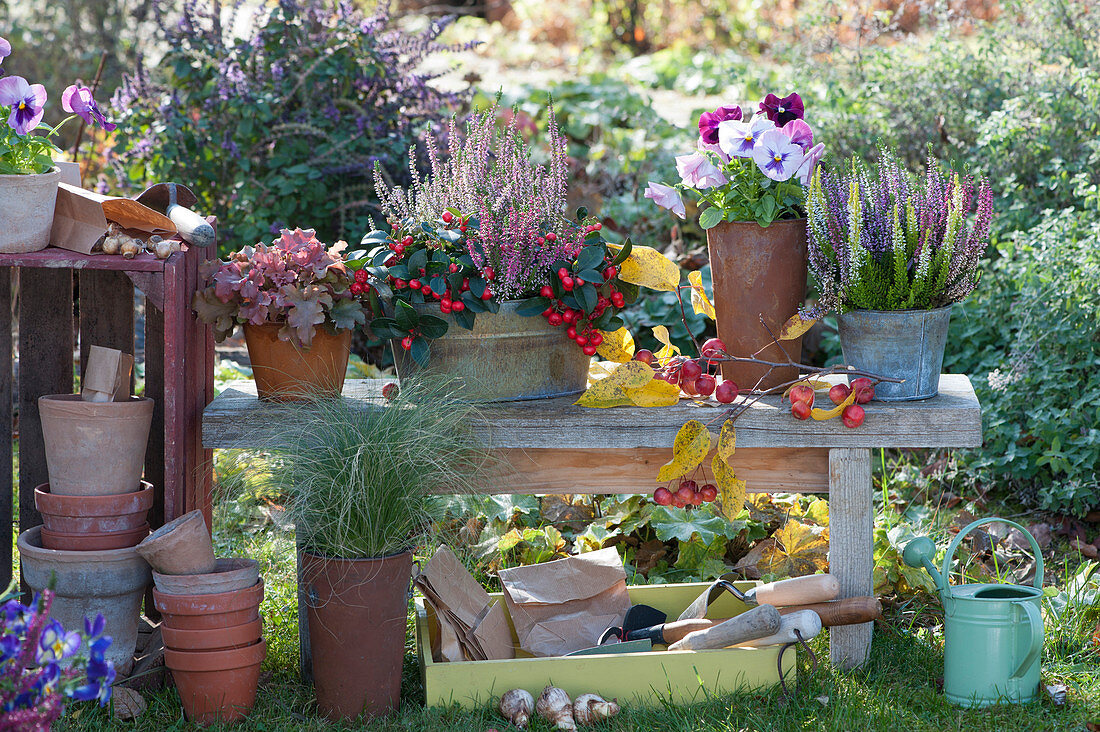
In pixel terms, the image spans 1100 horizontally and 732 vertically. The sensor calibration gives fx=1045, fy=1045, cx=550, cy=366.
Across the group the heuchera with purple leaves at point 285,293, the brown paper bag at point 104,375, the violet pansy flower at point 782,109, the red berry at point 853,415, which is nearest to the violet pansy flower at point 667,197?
the violet pansy flower at point 782,109

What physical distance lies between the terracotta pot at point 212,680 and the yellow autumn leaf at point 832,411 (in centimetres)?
138

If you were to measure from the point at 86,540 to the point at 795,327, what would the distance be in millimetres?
1704

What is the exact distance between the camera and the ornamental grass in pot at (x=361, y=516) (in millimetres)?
2264

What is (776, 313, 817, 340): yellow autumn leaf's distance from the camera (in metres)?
2.45

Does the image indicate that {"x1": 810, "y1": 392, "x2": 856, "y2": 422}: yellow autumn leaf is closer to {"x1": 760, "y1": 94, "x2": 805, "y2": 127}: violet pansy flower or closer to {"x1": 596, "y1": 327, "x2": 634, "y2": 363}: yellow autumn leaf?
{"x1": 596, "y1": 327, "x2": 634, "y2": 363}: yellow autumn leaf

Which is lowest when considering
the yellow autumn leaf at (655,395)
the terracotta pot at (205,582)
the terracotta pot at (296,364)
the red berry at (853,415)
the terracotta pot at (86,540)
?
the terracotta pot at (205,582)

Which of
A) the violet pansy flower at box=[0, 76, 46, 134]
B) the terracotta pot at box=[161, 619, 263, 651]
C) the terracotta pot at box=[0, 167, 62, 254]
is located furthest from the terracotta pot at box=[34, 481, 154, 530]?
the violet pansy flower at box=[0, 76, 46, 134]

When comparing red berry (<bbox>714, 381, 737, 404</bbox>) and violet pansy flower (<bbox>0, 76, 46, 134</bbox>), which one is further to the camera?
red berry (<bbox>714, 381, 737, 404</bbox>)

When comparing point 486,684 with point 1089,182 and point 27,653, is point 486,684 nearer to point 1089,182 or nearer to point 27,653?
point 27,653

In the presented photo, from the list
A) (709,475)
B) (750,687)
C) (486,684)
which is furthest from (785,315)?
(486,684)

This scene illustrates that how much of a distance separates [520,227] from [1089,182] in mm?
2662

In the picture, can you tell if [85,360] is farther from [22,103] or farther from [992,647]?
[992,647]

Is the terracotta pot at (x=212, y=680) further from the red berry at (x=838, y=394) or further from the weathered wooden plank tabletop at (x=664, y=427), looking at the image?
the red berry at (x=838, y=394)

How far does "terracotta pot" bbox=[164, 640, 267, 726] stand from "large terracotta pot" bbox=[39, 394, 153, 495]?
42 centimetres
